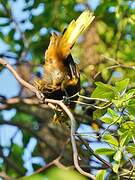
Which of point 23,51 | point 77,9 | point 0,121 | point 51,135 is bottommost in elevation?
point 51,135

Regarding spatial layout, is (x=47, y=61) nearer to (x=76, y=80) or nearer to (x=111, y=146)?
(x=76, y=80)

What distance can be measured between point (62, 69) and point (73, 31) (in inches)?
6.7

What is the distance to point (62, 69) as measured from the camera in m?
2.09

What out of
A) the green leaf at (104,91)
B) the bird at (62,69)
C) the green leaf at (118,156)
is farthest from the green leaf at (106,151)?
the bird at (62,69)

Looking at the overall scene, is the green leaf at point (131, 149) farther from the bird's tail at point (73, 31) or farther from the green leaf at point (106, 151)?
the bird's tail at point (73, 31)

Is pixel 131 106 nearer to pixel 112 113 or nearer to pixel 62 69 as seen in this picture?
pixel 112 113

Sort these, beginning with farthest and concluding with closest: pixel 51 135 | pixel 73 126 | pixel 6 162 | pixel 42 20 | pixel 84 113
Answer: pixel 51 135, pixel 42 20, pixel 6 162, pixel 84 113, pixel 73 126

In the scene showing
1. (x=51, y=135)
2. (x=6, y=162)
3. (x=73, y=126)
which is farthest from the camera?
(x=51, y=135)

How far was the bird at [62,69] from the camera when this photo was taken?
6.55ft

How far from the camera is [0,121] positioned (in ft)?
10.8

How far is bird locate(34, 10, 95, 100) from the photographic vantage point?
2.00 metres

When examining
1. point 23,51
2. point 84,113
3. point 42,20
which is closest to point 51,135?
point 23,51

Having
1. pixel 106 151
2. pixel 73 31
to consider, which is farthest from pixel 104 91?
pixel 73 31

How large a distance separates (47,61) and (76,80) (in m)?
0.17
